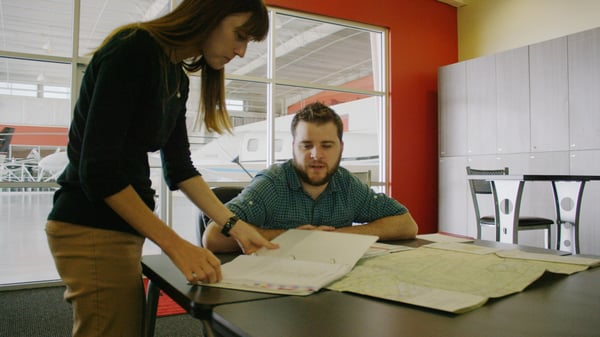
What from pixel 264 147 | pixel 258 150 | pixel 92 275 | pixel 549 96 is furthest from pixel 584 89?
pixel 92 275

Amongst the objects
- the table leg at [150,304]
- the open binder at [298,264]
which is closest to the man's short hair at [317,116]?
the open binder at [298,264]

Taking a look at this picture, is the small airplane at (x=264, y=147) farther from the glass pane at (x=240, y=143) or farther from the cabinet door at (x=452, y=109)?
the cabinet door at (x=452, y=109)

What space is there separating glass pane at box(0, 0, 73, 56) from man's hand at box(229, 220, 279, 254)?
3.40 metres

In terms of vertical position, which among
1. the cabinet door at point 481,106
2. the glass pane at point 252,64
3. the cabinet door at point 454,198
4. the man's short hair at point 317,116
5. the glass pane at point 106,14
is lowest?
the cabinet door at point 454,198

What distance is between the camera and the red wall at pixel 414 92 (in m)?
5.31

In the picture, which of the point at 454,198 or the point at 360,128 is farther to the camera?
the point at 360,128

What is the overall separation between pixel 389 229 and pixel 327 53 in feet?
14.2

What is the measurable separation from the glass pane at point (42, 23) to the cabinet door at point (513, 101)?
420 cm

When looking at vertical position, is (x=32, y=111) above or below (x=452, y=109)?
below

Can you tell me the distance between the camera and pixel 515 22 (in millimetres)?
5133

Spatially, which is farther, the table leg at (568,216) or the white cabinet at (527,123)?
the white cabinet at (527,123)

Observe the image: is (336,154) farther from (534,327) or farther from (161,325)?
Answer: (161,325)

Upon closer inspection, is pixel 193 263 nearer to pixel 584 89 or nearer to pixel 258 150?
pixel 258 150

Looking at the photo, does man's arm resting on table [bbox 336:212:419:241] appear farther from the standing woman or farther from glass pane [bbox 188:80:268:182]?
glass pane [bbox 188:80:268:182]
